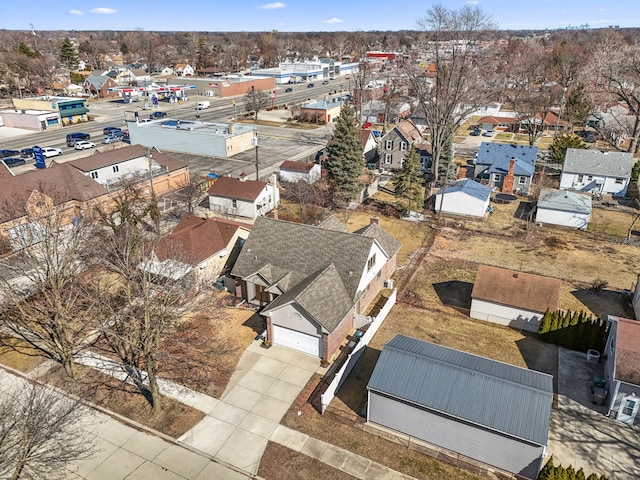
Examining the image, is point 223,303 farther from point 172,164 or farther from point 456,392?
point 172,164

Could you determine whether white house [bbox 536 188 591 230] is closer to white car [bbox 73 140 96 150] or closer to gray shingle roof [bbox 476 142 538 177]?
gray shingle roof [bbox 476 142 538 177]

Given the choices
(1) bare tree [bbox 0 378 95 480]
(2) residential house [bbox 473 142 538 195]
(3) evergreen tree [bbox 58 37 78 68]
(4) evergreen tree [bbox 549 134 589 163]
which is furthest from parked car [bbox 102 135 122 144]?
(3) evergreen tree [bbox 58 37 78 68]

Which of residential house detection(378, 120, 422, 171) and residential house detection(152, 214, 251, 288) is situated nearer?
residential house detection(152, 214, 251, 288)

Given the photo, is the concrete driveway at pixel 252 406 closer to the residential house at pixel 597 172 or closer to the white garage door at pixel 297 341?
the white garage door at pixel 297 341

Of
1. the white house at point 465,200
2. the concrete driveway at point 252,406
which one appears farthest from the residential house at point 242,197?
the concrete driveway at point 252,406

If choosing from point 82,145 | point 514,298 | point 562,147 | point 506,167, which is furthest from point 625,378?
point 82,145

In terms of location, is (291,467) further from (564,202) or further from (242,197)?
(564,202)
